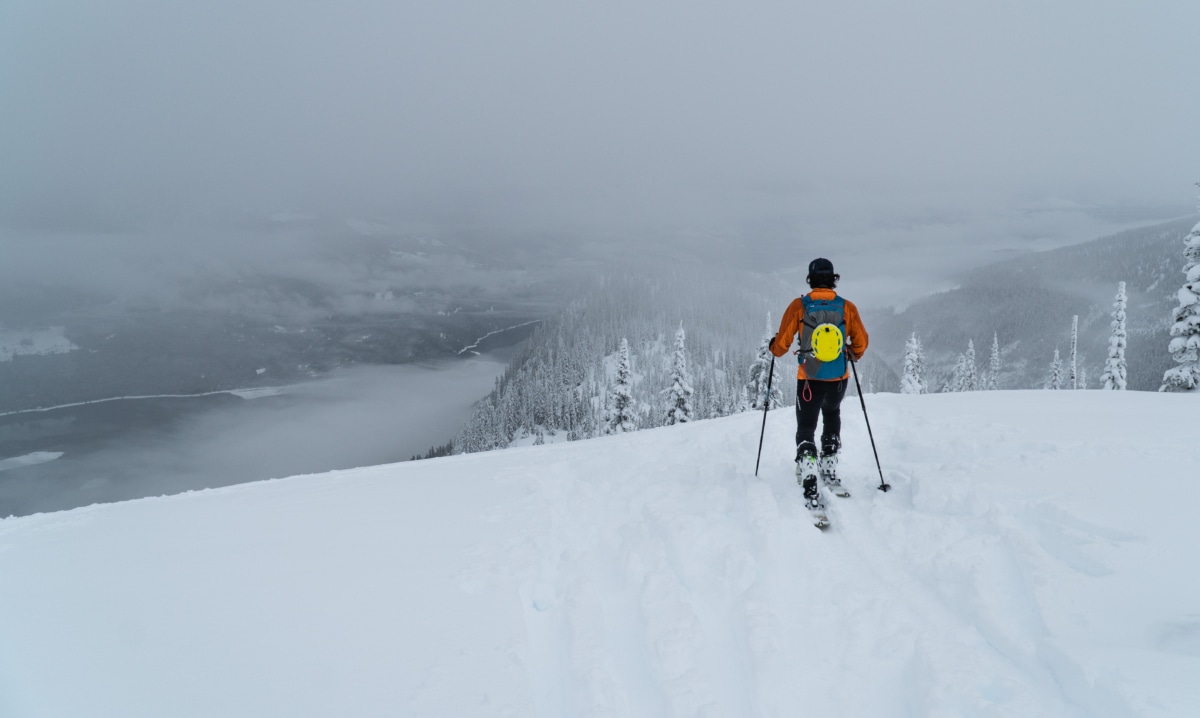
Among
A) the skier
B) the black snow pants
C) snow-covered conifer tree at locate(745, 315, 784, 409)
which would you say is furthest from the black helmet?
snow-covered conifer tree at locate(745, 315, 784, 409)

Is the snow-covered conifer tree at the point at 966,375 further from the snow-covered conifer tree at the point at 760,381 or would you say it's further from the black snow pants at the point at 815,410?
the black snow pants at the point at 815,410

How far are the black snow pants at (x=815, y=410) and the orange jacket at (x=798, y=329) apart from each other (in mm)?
148

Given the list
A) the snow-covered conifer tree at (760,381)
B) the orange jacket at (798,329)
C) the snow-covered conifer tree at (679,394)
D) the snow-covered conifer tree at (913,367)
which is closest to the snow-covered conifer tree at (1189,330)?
the snow-covered conifer tree at (913,367)

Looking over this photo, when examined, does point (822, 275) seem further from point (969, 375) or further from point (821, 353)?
point (969, 375)

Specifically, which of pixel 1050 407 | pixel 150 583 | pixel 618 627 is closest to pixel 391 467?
pixel 150 583

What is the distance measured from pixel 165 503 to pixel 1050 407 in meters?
16.5

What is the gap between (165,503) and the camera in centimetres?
838

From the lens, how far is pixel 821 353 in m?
6.41

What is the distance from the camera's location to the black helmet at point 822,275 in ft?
21.5

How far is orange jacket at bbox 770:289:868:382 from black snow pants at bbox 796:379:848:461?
0.49ft

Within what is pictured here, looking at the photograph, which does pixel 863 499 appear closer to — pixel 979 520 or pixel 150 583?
pixel 979 520

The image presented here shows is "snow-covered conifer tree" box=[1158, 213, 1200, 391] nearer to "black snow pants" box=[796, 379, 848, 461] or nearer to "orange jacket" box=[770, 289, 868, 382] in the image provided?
"orange jacket" box=[770, 289, 868, 382]

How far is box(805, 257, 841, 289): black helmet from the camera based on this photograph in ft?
21.5

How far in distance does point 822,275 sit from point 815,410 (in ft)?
5.91
